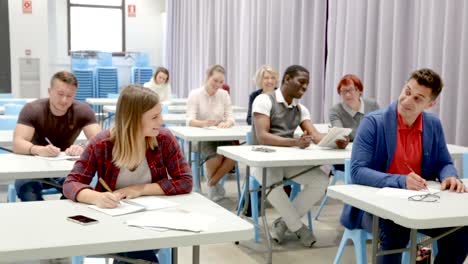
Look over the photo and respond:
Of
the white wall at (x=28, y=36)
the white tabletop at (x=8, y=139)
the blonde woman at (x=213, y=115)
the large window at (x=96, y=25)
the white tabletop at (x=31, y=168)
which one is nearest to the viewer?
the white tabletop at (x=31, y=168)

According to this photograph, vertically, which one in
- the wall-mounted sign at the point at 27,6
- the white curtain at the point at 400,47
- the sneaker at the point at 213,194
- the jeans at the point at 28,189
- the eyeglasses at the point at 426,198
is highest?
the wall-mounted sign at the point at 27,6

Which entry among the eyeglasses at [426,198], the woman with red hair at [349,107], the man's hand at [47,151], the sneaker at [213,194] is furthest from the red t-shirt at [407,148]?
the sneaker at [213,194]

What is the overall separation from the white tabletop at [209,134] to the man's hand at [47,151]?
4.46 feet

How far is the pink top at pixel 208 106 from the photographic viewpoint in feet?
18.2

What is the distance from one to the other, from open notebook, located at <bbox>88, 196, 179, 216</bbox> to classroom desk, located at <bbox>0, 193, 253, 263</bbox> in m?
0.04

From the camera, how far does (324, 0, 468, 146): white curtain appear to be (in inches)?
179

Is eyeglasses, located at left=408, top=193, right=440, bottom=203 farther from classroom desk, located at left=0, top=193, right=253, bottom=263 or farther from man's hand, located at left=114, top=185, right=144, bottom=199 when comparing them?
man's hand, located at left=114, top=185, right=144, bottom=199

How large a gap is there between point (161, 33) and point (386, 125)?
11688mm

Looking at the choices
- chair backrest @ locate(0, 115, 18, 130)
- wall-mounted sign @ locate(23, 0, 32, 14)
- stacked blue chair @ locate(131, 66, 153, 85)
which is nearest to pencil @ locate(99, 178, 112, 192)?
chair backrest @ locate(0, 115, 18, 130)

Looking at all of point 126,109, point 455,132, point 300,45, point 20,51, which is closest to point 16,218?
point 126,109

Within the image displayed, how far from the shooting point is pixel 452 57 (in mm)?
4555

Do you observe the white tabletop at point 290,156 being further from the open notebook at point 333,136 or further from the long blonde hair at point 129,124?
the long blonde hair at point 129,124

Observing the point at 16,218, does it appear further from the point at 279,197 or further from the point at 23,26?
the point at 23,26

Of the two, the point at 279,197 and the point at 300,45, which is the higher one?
the point at 300,45
